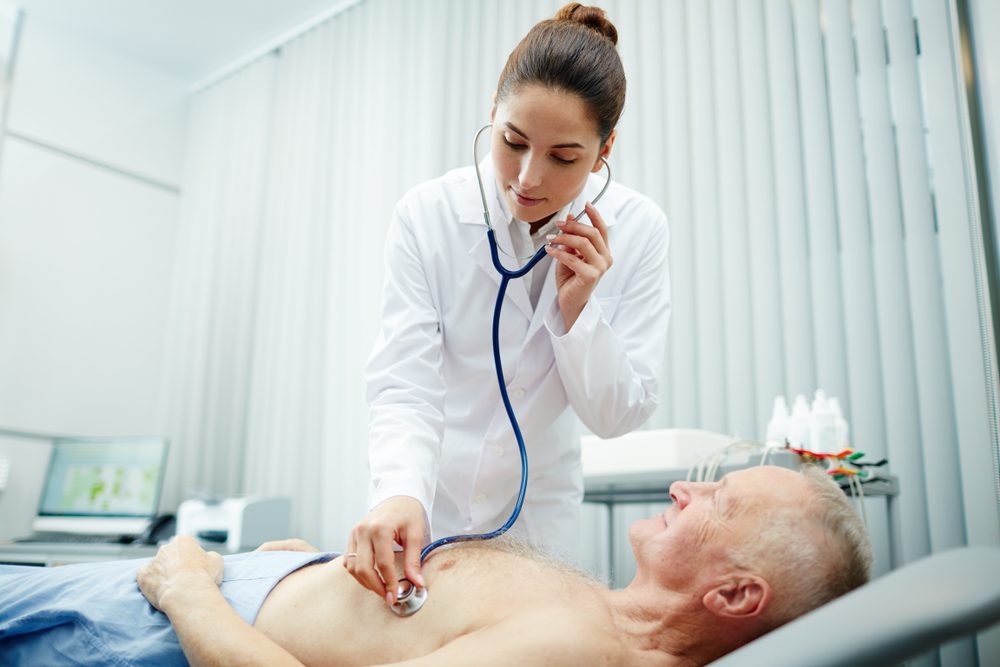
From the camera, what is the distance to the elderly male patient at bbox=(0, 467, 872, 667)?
3.52ft

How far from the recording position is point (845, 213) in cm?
248

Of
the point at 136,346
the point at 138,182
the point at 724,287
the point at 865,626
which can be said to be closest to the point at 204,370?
the point at 136,346

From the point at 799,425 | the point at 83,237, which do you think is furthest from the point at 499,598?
the point at 83,237

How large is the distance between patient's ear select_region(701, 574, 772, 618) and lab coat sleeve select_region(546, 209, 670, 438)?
374 mm

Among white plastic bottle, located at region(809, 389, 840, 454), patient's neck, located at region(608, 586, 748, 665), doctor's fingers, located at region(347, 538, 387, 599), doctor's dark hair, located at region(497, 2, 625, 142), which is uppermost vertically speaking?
doctor's dark hair, located at region(497, 2, 625, 142)

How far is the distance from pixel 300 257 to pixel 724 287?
6.54 feet

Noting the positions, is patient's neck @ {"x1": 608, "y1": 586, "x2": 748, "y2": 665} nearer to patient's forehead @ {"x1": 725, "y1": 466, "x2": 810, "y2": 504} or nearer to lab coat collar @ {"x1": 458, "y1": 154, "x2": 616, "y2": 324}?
patient's forehead @ {"x1": 725, "y1": 466, "x2": 810, "y2": 504}

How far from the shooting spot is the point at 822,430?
221 cm

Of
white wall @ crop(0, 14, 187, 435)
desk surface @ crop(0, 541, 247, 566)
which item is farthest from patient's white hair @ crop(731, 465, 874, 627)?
white wall @ crop(0, 14, 187, 435)

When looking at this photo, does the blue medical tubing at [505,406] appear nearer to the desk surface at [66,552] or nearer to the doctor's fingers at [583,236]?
the doctor's fingers at [583,236]

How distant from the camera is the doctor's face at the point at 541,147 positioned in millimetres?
1241

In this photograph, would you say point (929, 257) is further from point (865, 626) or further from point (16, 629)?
point (16, 629)

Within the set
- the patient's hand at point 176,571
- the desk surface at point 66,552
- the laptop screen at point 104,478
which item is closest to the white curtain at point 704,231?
the laptop screen at point 104,478

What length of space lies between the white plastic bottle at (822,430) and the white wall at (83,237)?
322 cm
